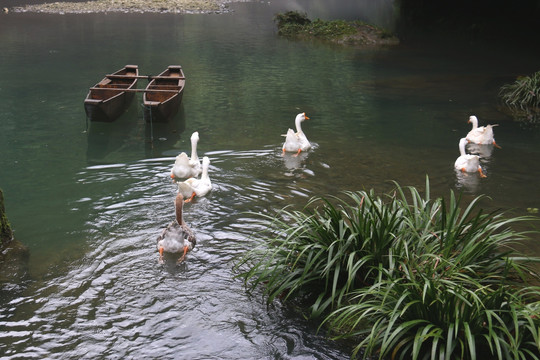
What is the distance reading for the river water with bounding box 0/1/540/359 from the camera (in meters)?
5.93

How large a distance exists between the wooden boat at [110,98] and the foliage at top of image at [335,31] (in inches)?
696

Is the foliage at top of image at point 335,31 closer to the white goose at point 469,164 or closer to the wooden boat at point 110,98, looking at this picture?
the wooden boat at point 110,98

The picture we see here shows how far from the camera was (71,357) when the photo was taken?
5457 mm

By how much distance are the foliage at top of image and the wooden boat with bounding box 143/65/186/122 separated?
1678 centimetres

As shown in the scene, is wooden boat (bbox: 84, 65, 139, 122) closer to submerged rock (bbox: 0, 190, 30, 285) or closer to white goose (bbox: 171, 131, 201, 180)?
white goose (bbox: 171, 131, 201, 180)

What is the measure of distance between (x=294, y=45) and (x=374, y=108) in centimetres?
1468

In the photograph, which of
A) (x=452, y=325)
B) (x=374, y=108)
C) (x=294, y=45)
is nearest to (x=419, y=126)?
(x=374, y=108)

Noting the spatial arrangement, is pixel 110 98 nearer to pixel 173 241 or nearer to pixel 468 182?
pixel 173 241

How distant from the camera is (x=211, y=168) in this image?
1129 cm

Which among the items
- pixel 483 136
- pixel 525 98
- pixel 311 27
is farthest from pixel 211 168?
pixel 311 27

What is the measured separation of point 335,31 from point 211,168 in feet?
78.3

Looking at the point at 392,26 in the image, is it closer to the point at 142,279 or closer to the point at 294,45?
the point at 294,45

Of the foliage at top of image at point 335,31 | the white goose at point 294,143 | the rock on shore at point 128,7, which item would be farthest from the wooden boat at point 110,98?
the rock on shore at point 128,7

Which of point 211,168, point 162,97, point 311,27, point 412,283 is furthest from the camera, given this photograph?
point 311,27
